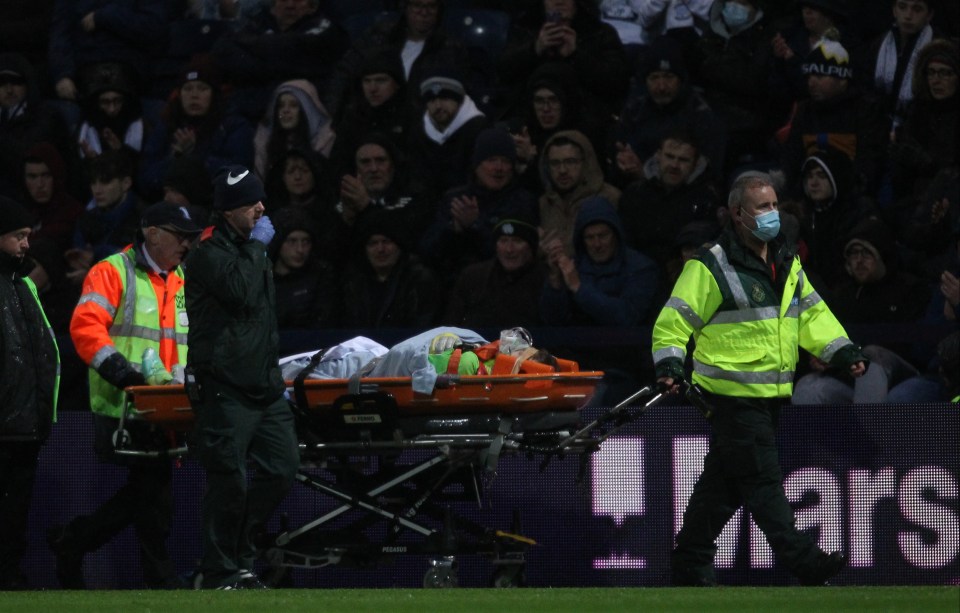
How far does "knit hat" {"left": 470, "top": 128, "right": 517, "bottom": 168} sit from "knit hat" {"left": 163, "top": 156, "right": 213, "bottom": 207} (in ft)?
6.34

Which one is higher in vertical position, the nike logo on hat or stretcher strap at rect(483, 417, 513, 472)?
the nike logo on hat

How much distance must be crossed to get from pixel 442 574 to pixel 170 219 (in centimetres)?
232

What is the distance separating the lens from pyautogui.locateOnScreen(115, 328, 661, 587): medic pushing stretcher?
8.69m

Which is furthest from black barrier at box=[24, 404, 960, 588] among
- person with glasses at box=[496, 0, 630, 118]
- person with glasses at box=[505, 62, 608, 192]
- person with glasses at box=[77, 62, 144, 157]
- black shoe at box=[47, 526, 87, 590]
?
person with glasses at box=[77, 62, 144, 157]

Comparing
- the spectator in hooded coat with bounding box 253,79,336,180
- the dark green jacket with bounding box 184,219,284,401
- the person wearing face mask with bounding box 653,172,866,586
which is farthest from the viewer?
the spectator in hooded coat with bounding box 253,79,336,180

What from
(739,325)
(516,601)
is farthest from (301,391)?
(739,325)

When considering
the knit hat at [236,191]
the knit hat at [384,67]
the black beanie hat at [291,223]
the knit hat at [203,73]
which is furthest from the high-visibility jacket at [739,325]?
the knit hat at [203,73]

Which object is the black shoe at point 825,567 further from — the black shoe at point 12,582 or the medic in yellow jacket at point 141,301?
the black shoe at point 12,582

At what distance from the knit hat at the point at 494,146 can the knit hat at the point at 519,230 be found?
71 centimetres

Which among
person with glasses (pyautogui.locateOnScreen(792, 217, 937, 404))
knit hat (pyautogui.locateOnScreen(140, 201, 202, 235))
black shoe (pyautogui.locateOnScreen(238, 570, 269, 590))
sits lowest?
black shoe (pyautogui.locateOnScreen(238, 570, 269, 590))

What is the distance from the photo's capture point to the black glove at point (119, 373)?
9.02 m

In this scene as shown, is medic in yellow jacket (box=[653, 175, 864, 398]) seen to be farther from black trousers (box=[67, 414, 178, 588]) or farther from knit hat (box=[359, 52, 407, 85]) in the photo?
knit hat (box=[359, 52, 407, 85])

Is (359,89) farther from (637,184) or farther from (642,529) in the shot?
(642,529)

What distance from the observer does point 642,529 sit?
988cm
